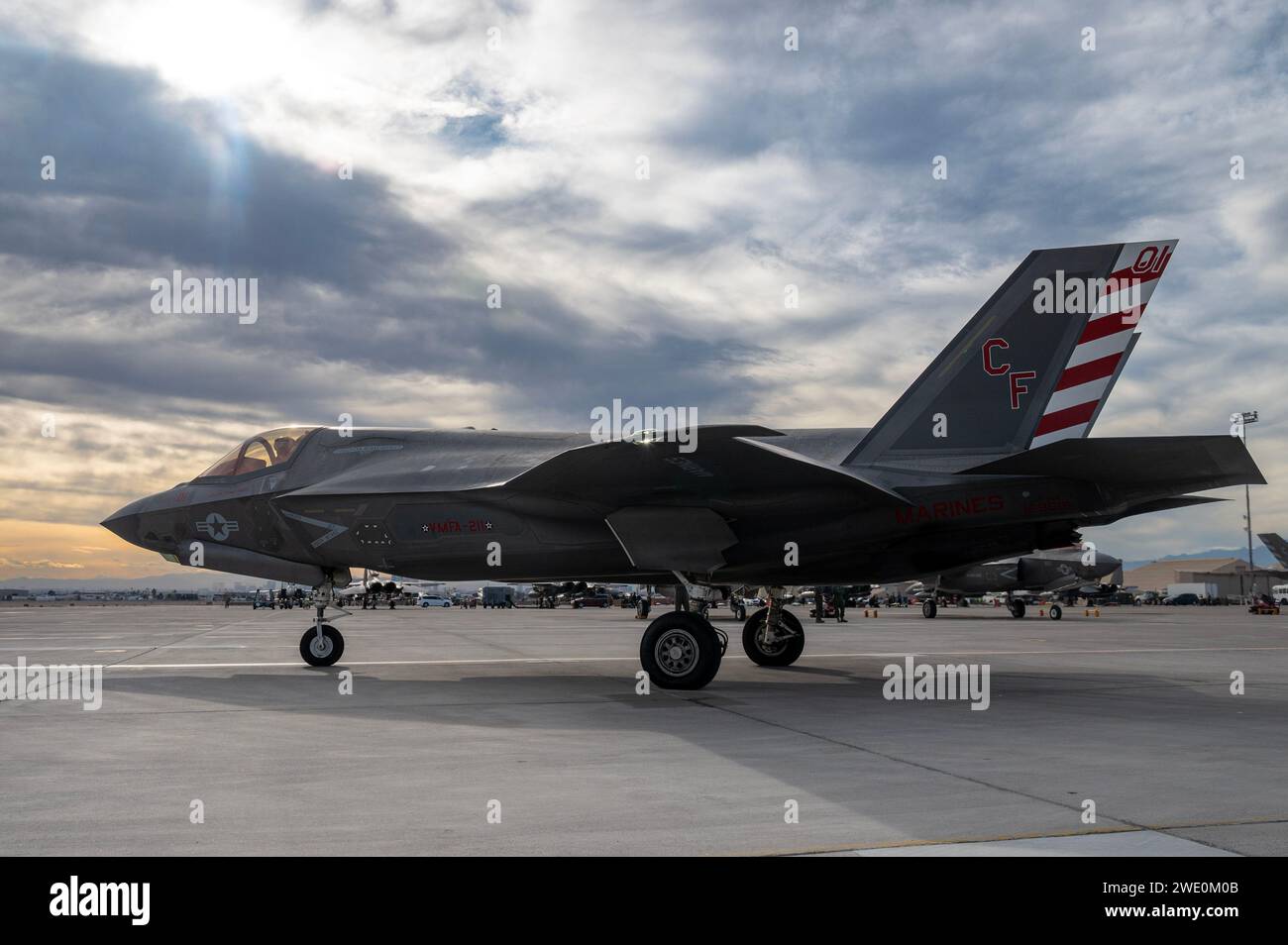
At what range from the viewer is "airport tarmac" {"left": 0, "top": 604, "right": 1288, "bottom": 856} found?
4.71m

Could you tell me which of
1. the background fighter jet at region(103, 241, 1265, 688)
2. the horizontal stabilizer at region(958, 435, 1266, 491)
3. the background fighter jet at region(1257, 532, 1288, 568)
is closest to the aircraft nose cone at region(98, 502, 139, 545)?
the background fighter jet at region(103, 241, 1265, 688)

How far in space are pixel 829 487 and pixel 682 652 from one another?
2.70 meters

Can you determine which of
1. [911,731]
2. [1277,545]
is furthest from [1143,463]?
[1277,545]

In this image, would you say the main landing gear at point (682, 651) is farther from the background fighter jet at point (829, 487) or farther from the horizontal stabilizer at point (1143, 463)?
the horizontal stabilizer at point (1143, 463)

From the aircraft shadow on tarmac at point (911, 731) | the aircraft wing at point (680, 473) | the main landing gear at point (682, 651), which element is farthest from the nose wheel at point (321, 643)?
the main landing gear at point (682, 651)

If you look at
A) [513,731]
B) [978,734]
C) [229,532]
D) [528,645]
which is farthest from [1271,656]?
[229,532]

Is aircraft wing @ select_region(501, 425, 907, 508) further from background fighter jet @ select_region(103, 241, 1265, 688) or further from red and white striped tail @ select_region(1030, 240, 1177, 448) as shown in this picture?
red and white striped tail @ select_region(1030, 240, 1177, 448)

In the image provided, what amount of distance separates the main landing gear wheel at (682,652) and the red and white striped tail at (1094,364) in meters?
4.74

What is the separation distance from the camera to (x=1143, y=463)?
1050 centimetres

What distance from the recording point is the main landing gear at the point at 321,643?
567 inches

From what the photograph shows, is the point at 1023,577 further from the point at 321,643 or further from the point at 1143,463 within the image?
the point at 321,643

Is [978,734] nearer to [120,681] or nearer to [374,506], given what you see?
[374,506]
